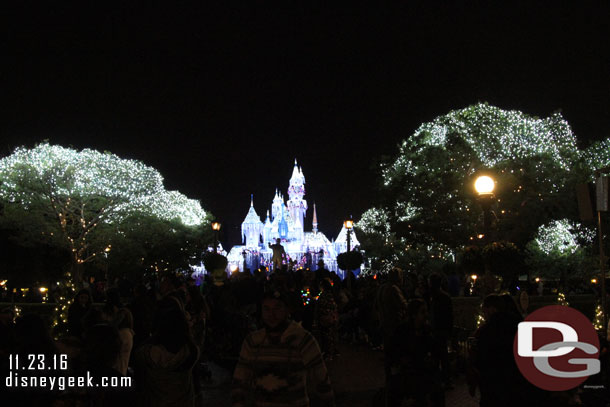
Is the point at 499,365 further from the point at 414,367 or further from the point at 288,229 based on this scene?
the point at 288,229

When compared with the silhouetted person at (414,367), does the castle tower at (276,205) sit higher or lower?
higher

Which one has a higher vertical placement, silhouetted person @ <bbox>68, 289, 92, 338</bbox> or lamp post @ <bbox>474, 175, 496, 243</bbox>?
lamp post @ <bbox>474, 175, 496, 243</bbox>

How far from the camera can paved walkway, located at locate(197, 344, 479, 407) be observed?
8695mm

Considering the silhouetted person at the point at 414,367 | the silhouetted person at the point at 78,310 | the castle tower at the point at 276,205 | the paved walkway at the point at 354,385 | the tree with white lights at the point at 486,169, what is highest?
the castle tower at the point at 276,205

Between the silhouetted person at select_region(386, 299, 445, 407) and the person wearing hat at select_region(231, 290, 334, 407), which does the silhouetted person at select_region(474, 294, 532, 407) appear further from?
the person wearing hat at select_region(231, 290, 334, 407)

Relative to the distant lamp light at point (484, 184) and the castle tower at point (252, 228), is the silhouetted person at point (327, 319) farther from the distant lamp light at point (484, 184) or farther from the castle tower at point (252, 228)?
the castle tower at point (252, 228)

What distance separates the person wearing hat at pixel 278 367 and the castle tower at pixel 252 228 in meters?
108

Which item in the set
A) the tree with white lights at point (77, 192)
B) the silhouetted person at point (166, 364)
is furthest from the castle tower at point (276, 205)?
the silhouetted person at point (166, 364)

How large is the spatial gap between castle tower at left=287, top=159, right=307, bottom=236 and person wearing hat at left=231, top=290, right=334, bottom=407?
107m

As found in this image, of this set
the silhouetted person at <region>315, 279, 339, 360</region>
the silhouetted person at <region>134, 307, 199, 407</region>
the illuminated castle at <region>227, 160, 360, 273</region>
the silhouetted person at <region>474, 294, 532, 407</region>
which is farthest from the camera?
the illuminated castle at <region>227, 160, 360, 273</region>

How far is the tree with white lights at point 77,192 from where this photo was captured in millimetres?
31391

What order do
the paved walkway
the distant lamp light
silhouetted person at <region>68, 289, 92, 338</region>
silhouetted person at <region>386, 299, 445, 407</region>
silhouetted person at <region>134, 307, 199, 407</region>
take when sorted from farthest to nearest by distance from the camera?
1. the distant lamp light
2. silhouetted person at <region>68, 289, 92, 338</region>
3. the paved walkway
4. silhouetted person at <region>386, 299, 445, 407</region>
5. silhouetted person at <region>134, 307, 199, 407</region>

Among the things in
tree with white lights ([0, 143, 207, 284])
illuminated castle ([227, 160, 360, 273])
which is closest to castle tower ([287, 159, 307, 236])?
illuminated castle ([227, 160, 360, 273])

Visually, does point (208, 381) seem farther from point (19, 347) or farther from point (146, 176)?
point (146, 176)
